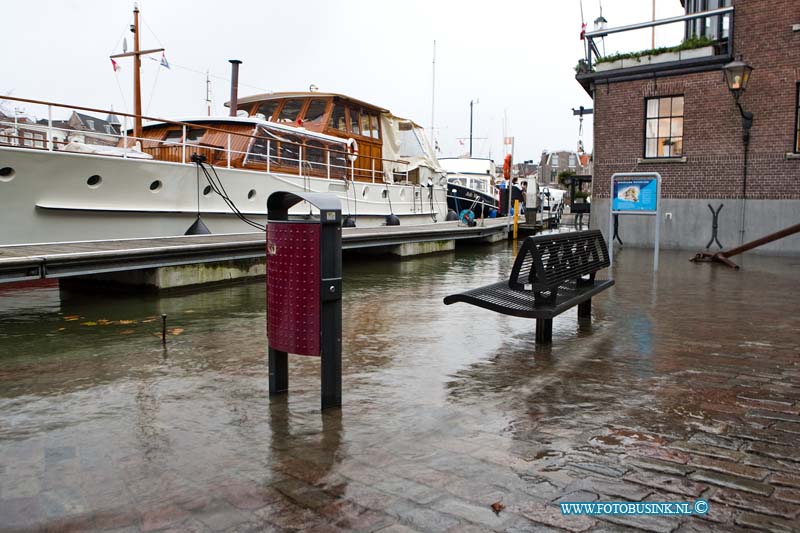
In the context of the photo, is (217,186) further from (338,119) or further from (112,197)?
(338,119)

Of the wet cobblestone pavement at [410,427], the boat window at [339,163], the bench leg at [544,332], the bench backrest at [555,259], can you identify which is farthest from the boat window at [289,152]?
the bench leg at [544,332]

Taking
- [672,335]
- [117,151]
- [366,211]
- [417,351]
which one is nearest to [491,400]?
[417,351]

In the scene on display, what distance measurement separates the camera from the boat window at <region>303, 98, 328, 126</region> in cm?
1800

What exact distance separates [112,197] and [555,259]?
8643 mm

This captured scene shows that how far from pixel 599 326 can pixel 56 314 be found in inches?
251

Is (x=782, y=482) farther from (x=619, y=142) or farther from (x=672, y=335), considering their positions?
(x=619, y=142)

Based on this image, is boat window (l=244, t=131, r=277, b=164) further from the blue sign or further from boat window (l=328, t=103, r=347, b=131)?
the blue sign

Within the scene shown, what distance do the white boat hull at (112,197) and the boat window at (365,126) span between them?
463 centimetres

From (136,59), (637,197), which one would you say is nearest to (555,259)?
(637,197)

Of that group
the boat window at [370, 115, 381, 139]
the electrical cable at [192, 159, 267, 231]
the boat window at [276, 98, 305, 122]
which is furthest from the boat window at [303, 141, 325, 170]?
the boat window at [370, 115, 381, 139]

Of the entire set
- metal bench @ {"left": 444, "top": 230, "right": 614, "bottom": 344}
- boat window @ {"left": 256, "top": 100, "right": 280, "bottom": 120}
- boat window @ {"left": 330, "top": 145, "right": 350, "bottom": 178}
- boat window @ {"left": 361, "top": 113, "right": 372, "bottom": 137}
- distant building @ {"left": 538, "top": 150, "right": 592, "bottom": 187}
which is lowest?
metal bench @ {"left": 444, "top": 230, "right": 614, "bottom": 344}

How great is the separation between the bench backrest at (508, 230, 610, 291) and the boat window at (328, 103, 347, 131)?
40.1 ft

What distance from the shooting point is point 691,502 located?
8.70 ft

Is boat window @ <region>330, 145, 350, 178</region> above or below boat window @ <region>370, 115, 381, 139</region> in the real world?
Answer: below
